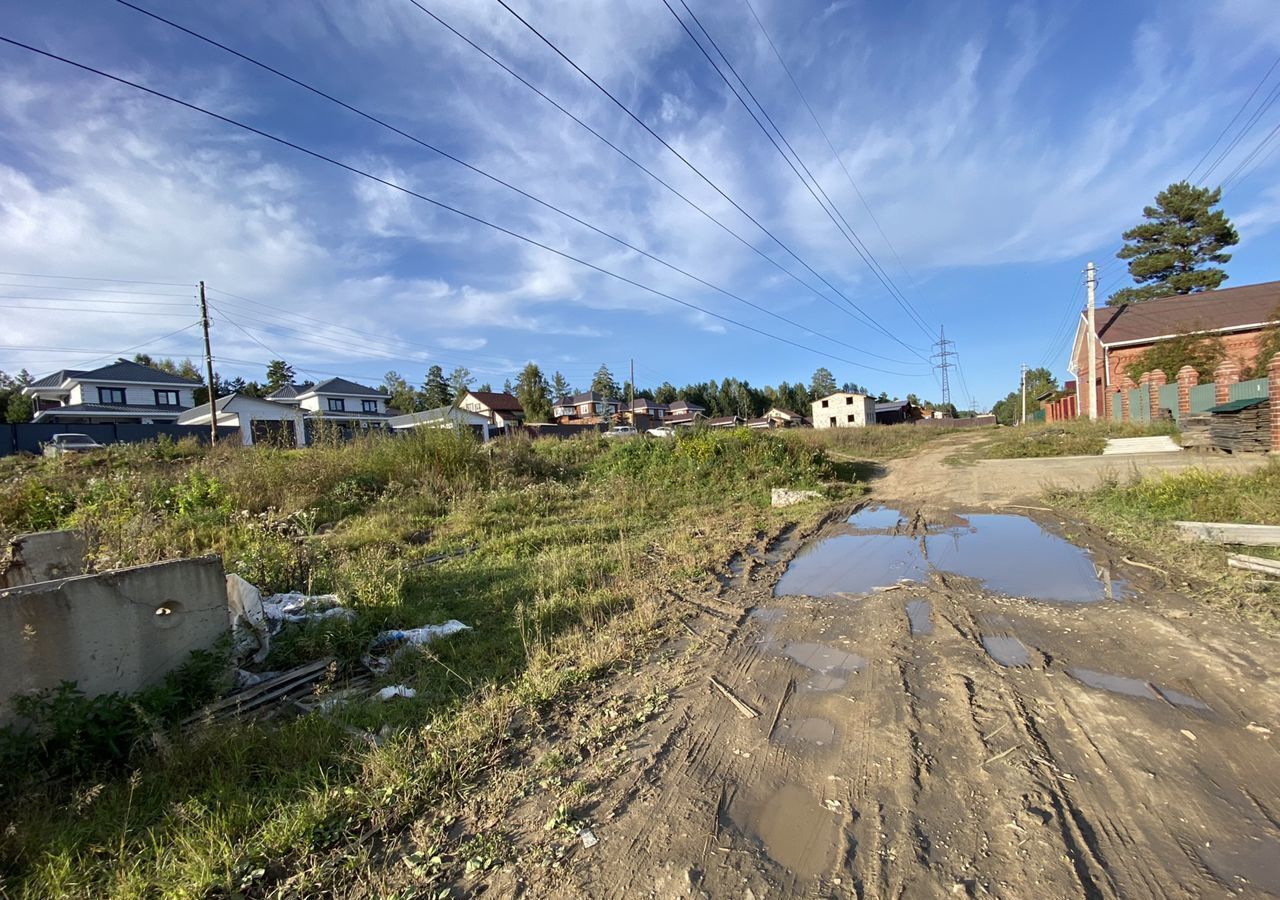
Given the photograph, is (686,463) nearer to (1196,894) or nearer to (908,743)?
(908,743)

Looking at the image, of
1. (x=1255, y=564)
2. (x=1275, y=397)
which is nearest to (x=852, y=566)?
(x=1255, y=564)

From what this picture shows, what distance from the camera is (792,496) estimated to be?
1198 centimetres

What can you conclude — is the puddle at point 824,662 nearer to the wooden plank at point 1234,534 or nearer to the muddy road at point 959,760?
the muddy road at point 959,760

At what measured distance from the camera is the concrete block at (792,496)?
11.9 meters

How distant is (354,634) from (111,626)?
1565 mm

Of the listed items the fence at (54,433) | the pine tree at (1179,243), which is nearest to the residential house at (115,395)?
the fence at (54,433)

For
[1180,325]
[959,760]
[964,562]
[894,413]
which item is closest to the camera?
[959,760]

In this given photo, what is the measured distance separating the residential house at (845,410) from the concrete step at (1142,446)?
4032 cm

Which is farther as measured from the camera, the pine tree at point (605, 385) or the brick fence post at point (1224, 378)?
the pine tree at point (605, 385)

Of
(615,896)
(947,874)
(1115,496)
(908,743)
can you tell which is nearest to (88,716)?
(615,896)

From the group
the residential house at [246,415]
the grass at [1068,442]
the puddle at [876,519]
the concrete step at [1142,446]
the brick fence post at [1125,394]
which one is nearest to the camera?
the puddle at [876,519]

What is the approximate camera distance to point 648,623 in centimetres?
471

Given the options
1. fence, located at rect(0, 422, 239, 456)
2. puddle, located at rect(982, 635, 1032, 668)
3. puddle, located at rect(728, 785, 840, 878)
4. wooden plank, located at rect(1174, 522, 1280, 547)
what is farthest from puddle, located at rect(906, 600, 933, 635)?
fence, located at rect(0, 422, 239, 456)

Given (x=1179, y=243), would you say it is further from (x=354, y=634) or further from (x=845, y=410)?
(x=354, y=634)
